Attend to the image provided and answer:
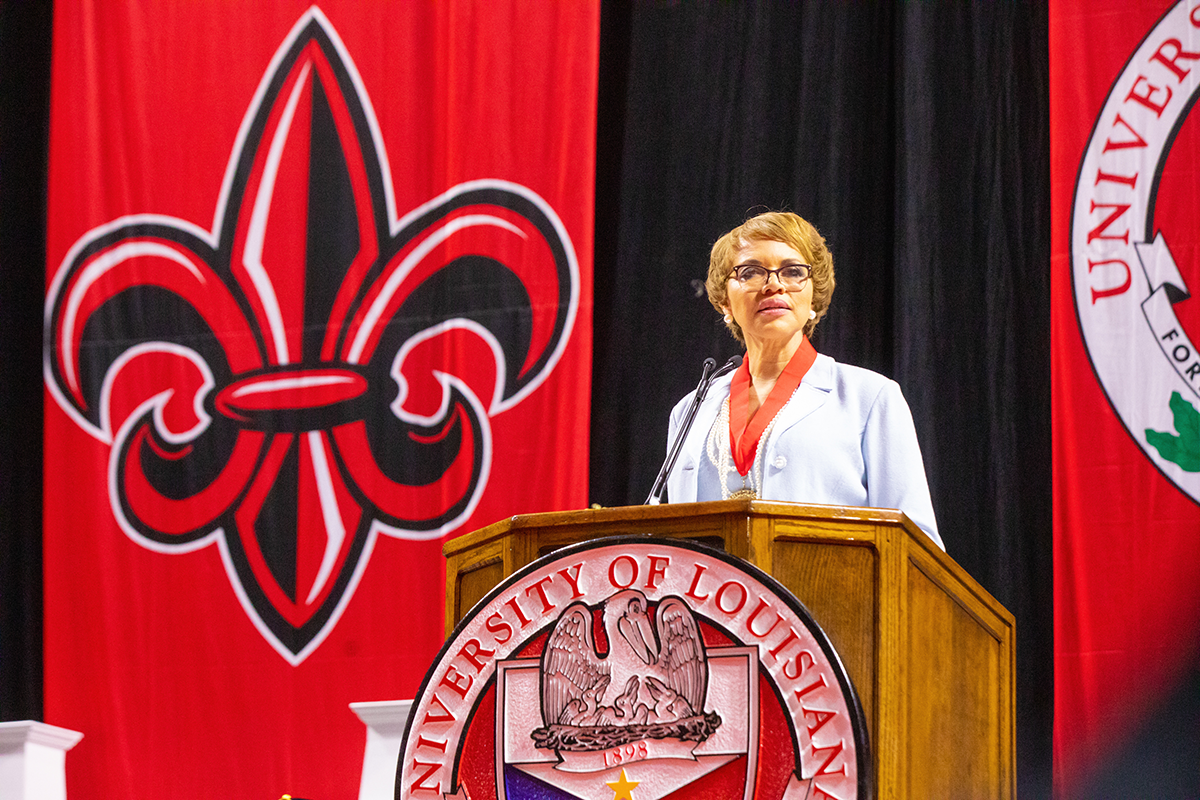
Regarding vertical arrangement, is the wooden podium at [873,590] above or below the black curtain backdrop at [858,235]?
below

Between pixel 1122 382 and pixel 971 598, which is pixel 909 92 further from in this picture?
pixel 971 598

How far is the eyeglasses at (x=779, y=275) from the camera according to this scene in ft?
9.05

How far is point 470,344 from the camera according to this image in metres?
3.83

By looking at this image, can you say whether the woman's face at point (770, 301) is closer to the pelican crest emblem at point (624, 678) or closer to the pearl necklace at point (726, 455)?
the pearl necklace at point (726, 455)

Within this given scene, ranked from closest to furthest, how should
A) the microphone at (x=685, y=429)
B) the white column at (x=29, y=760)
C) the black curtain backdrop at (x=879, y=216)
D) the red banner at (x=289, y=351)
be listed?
the microphone at (x=685, y=429)
the black curtain backdrop at (x=879, y=216)
the white column at (x=29, y=760)
the red banner at (x=289, y=351)

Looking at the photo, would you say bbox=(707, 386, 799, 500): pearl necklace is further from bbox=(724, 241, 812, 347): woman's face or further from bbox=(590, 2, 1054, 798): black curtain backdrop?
bbox=(590, 2, 1054, 798): black curtain backdrop

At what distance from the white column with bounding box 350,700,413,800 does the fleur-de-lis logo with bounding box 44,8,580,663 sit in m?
0.39

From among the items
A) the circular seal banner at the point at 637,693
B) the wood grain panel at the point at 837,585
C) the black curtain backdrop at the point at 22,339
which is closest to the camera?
the circular seal banner at the point at 637,693

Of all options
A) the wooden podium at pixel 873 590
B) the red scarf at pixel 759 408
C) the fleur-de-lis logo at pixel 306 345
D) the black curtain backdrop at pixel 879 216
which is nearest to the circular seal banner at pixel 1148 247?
the black curtain backdrop at pixel 879 216

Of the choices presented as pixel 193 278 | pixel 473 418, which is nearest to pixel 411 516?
pixel 473 418

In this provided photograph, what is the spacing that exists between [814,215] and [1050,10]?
2.51ft

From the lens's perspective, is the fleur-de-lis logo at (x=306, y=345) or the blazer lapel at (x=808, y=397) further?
the fleur-de-lis logo at (x=306, y=345)

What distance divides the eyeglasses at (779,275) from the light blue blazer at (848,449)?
0.25 metres

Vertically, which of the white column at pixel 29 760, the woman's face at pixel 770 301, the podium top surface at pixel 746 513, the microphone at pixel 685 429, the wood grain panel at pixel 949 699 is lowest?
the white column at pixel 29 760
